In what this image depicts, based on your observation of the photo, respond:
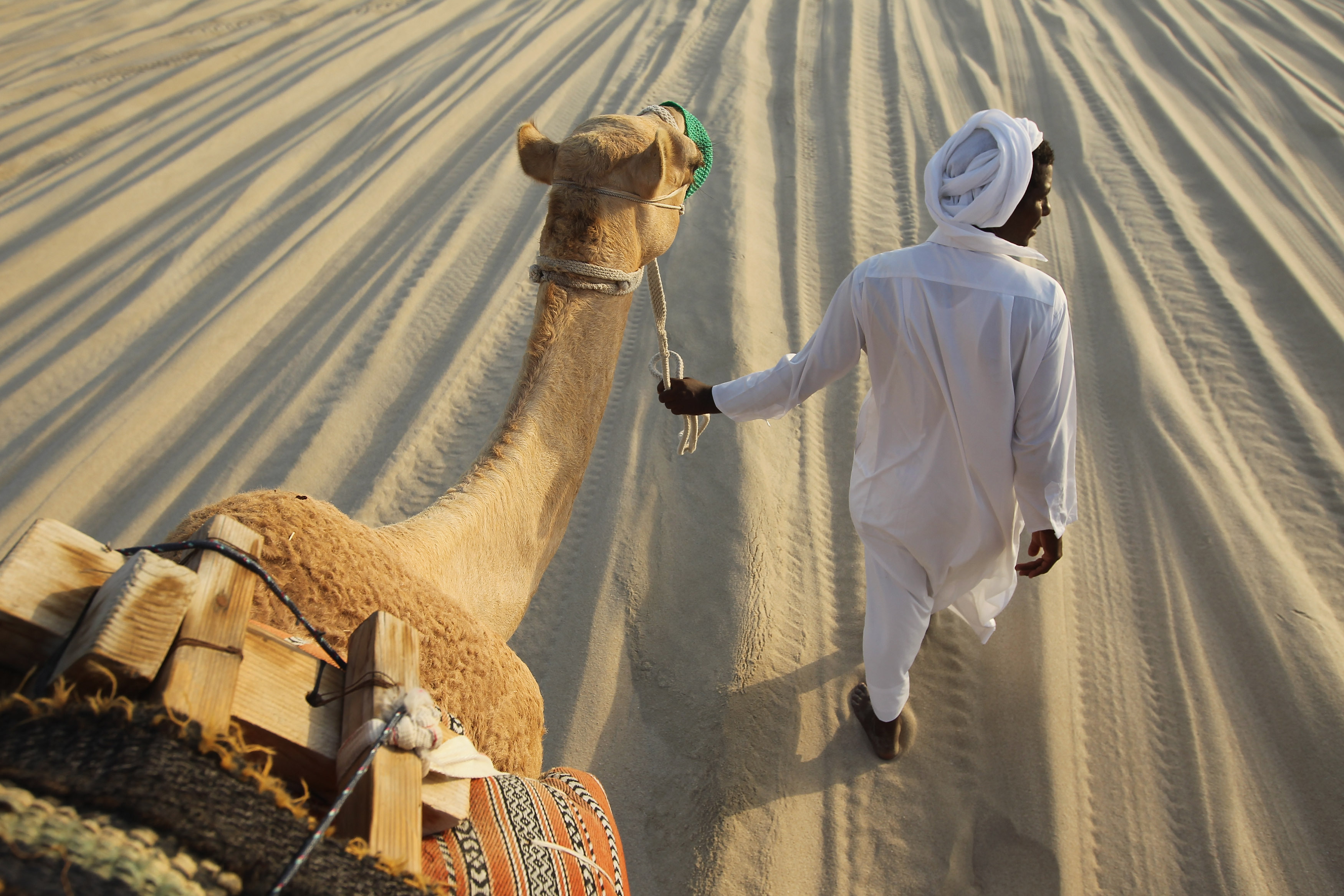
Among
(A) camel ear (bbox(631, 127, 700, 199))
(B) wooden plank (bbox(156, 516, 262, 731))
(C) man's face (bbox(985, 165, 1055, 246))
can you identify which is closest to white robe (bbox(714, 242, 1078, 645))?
(C) man's face (bbox(985, 165, 1055, 246))

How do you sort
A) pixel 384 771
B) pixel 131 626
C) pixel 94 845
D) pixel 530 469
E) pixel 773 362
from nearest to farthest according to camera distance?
pixel 94 845 → pixel 131 626 → pixel 384 771 → pixel 530 469 → pixel 773 362

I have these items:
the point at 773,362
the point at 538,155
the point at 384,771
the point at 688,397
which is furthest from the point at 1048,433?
the point at 773,362

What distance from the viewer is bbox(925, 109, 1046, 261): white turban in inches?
76.9

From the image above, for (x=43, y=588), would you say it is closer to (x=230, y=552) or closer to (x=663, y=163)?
(x=230, y=552)

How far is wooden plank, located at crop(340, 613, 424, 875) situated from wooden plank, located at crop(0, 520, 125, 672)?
32 centimetres

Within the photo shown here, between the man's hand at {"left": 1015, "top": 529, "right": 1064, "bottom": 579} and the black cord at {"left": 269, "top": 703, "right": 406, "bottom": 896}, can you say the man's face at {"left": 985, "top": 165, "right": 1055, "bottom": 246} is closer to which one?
the man's hand at {"left": 1015, "top": 529, "right": 1064, "bottom": 579}

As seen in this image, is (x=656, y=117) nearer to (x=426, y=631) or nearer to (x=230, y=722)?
(x=426, y=631)

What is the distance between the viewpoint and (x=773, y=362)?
13.7 ft

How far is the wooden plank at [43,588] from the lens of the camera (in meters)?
0.78

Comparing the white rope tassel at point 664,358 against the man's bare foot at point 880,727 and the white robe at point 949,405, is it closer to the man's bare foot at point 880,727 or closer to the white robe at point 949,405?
the white robe at point 949,405

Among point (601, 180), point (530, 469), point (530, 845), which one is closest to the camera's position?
point (530, 845)

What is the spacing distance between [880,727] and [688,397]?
132cm

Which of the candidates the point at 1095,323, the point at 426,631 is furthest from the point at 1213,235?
the point at 426,631

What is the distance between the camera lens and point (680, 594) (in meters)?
3.20
